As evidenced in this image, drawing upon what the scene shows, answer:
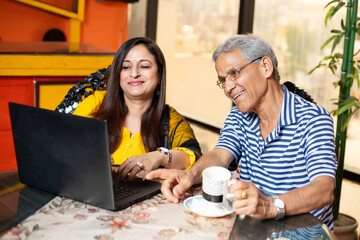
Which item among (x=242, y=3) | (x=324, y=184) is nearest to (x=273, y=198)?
(x=324, y=184)

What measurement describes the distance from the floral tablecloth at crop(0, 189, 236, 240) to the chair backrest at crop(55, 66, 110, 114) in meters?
0.92

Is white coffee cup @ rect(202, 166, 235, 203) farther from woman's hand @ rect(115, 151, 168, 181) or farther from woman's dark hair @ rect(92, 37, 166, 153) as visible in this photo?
woman's dark hair @ rect(92, 37, 166, 153)

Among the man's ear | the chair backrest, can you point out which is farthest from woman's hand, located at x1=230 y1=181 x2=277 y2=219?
the chair backrest

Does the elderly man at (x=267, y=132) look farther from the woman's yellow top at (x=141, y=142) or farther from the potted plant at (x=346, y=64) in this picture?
the potted plant at (x=346, y=64)

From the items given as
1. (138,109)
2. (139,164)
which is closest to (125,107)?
(138,109)

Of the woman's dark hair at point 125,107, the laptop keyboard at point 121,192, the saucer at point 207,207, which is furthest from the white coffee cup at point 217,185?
the woman's dark hair at point 125,107

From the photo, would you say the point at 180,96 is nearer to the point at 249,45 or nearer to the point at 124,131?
the point at 124,131

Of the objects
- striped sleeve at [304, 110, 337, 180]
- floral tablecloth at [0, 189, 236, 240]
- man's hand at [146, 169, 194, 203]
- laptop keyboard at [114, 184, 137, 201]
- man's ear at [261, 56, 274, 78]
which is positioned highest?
man's ear at [261, 56, 274, 78]

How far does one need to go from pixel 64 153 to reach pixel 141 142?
81 cm

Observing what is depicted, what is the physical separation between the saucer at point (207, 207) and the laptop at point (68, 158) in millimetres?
158

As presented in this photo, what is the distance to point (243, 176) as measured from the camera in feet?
6.17

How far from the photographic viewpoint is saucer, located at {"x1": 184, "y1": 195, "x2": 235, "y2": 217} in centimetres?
131

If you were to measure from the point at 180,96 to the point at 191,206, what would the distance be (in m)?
4.81

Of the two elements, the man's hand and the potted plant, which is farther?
the potted plant
